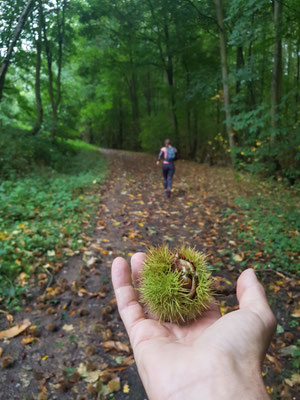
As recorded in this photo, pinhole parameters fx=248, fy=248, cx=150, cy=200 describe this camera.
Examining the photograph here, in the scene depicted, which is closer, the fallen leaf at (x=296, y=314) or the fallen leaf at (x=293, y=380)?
the fallen leaf at (x=293, y=380)

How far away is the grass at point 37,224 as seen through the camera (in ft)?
11.6

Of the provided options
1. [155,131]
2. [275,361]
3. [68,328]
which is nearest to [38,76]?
[68,328]

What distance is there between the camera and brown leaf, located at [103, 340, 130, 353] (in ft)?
8.57

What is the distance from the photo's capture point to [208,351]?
1.29 m

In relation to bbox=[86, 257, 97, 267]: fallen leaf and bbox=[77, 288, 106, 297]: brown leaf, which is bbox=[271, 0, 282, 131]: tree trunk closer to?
bbox=[86, 257, 97, 267]: fallen leaf

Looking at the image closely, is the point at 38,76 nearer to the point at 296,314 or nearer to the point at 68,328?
the point at 68,328

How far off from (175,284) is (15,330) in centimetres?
236

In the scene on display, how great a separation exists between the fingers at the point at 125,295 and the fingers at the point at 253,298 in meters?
0.69

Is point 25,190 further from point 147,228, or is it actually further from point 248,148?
point 248,148

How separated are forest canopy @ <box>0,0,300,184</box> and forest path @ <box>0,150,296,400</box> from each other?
2.99 m

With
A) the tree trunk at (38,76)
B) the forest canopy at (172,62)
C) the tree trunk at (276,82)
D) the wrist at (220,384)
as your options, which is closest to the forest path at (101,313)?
the wrist at (220,384)

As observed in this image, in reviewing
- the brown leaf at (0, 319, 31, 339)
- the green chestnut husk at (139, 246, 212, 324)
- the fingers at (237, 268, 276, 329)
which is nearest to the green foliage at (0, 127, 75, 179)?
the brown leaf at (0, 319, 31, 339)

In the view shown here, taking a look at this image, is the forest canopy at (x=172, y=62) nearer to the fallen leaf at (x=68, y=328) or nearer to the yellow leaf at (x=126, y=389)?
the fallen leaf at (x=68, y=328)

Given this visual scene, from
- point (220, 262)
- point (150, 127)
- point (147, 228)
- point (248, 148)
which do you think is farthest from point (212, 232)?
point (150, 127)
